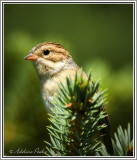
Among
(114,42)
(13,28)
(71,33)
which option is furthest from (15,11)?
(114,42)

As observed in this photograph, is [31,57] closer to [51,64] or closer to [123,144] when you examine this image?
[51,64]

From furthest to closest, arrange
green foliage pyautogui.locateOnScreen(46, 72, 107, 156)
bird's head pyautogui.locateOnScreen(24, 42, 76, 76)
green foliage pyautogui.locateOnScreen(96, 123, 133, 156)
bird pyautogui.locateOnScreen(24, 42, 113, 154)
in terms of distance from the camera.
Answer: bird's head pyautogui.locateOnScreen(24, 42, 76, 76), bird pyautogui.locateOnScreen(24, 42, 113, 154), green foliage pyautogui.locateOnScreen(96, 123, 133, 156), green foliage pyautogui.locateOnScreen(46, 72, 107, 156)

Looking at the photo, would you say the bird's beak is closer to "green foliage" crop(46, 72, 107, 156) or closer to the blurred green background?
the blurred green background

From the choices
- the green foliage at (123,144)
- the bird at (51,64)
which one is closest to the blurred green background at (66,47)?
the bird at (51,64)

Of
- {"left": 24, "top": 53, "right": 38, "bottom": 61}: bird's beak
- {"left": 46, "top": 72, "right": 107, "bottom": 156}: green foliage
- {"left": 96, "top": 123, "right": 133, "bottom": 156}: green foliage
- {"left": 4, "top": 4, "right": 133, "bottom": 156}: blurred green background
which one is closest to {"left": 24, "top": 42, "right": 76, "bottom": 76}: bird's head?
{"left": 24, "top": 53, "right": 38, "bottom": 61}: bird's beak

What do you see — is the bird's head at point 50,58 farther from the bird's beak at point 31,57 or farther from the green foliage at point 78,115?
the green foliage at point 78,115

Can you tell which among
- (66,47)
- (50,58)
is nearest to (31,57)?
(50,58)

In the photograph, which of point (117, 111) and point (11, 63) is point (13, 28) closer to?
point (11, 63)

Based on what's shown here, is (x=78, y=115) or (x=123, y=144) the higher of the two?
(x=78, y=115)
